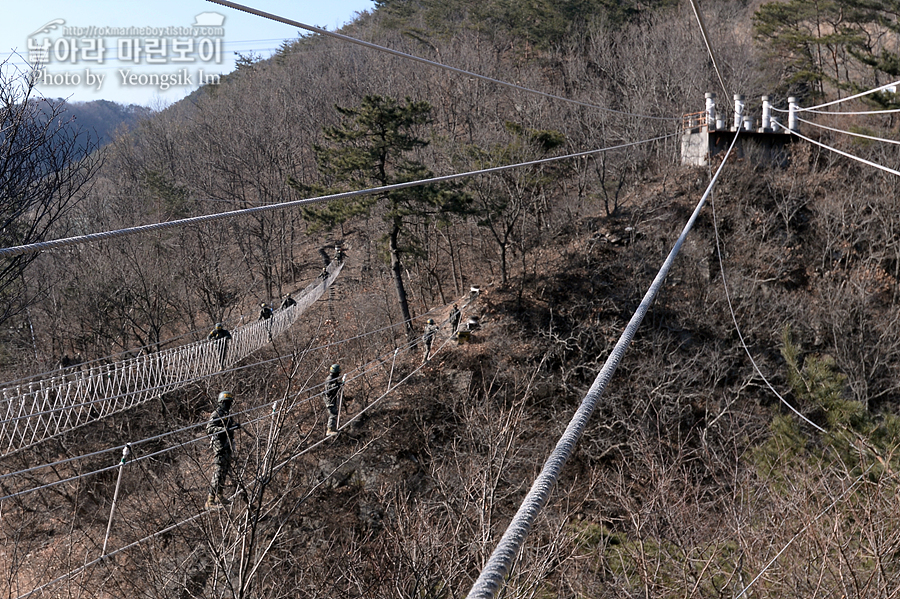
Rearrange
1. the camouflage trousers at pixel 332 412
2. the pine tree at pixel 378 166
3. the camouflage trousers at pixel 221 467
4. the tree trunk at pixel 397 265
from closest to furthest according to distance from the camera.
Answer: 1. the camouflage trousers at pixel 221 467
2. the camouflage trousers at pixel 332 412
3. the pine tree at pixel 378 166
4. the tree trunk at pixel 397 265

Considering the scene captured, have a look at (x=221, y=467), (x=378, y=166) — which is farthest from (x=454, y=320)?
(x=221, y=467)

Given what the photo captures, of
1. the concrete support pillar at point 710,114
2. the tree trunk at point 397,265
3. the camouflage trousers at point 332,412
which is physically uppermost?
the concrete support pillar at point 710,114

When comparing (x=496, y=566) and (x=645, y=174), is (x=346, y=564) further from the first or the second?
(x=645, y=174)

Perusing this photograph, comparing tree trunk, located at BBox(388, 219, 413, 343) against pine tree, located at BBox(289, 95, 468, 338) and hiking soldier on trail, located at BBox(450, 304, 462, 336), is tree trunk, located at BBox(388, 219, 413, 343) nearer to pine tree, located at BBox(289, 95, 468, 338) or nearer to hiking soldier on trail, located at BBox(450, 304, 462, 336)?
pine tree, located at BBox(289, 95, 468, 338)

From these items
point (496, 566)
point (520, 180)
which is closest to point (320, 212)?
point (520, 180)

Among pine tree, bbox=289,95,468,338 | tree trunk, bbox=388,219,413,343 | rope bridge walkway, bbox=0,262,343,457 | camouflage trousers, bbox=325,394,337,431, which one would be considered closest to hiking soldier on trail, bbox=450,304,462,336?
tree trunk, bbox=388,219,413,343

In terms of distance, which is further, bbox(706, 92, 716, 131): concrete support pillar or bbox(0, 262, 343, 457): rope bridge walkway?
bbox(706, 92, 716, 131): concrete support pillar

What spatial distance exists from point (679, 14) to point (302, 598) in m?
28.7

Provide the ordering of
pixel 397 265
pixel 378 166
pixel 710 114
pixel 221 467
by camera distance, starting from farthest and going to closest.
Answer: pixel 710 114, pixel 397 265, pixel 378 166, pixel 221 467

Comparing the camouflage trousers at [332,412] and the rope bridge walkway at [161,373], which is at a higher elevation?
the rope bridge walkway at [161,373]

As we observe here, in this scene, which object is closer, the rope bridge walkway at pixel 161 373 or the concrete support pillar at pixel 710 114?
the rope bridge walkway at pixel 161 373

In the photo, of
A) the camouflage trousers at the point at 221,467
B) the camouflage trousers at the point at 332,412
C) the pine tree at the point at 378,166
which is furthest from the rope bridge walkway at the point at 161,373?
the pine tree at the point at 378,166

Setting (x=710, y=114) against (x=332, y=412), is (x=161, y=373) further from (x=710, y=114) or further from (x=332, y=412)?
(x=710, y=114)

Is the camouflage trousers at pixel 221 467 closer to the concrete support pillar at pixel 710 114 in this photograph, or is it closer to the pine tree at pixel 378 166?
the pine tree at pixel 378 166
